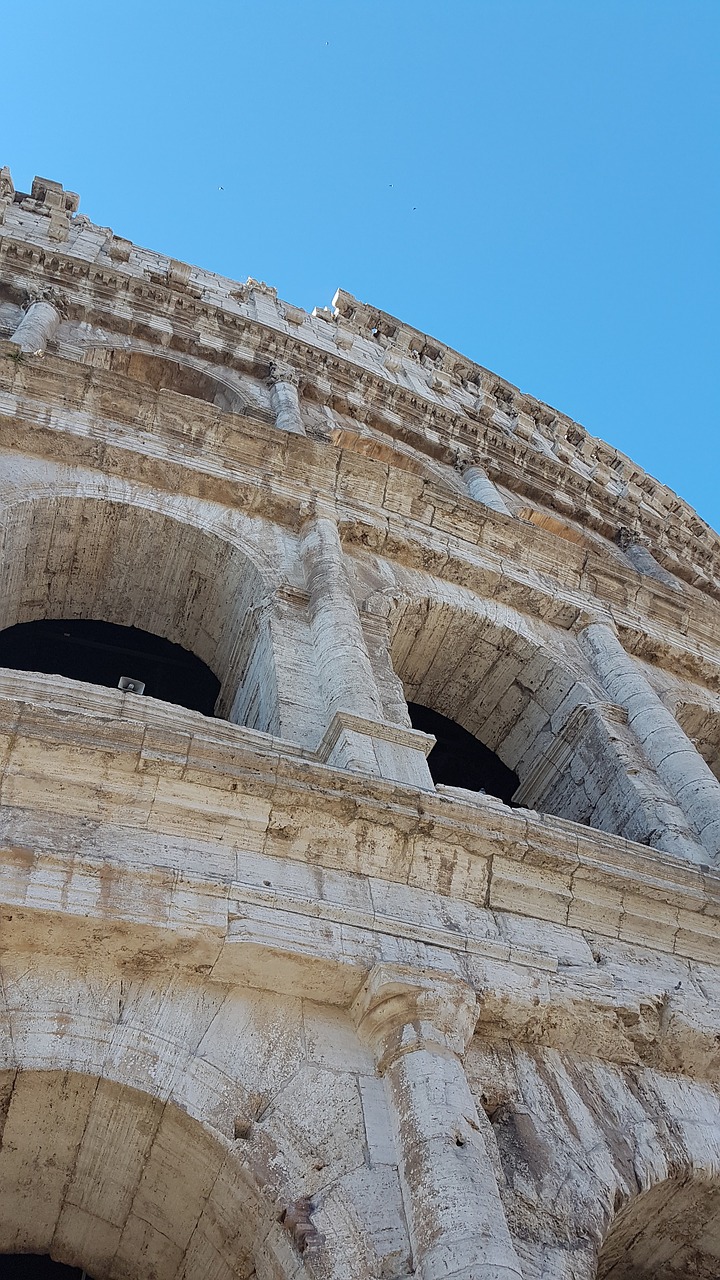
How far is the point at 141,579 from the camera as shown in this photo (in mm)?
9461

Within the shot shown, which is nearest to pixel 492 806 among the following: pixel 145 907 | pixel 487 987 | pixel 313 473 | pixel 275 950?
pixel 487 987

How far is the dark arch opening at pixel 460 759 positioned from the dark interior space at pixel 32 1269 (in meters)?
6.09

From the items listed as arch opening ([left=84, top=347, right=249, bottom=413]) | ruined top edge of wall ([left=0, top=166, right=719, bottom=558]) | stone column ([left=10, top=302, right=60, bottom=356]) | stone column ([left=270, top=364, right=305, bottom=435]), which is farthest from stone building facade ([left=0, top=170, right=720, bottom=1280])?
ruined top edge of wall ([left=0, top=166, right=719, bottom=558])

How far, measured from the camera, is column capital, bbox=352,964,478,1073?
15.8ft

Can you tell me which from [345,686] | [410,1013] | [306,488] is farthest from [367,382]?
[410,1013]

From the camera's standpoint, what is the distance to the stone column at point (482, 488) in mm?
14209

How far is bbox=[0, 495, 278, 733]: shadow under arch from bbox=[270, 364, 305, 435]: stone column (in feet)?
10.4

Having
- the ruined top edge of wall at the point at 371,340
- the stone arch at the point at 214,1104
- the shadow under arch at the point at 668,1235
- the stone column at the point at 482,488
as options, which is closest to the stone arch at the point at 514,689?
the stone column at the point at 482,488

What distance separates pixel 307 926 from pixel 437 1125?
1.10m

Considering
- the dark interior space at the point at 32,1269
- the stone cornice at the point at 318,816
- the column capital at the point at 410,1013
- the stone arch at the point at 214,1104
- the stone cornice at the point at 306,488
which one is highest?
the stone cornice at the point at 306,488

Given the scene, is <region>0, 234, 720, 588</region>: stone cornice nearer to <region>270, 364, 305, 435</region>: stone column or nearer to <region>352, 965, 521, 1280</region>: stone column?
<region>270, 364, 305, 435</region>: stone column

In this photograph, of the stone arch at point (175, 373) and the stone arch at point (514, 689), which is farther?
the stone arch at point (175, 373)

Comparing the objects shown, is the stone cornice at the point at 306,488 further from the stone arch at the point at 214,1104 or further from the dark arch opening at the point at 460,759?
the stone arch at the point at 214,1104

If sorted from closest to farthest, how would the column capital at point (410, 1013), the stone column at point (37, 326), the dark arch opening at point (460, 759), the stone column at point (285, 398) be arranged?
the column capital at point (410, 1013), the dark arch opening at point (460, 759), the stone column at point (37, 326), the stone column at point (285, 398)
